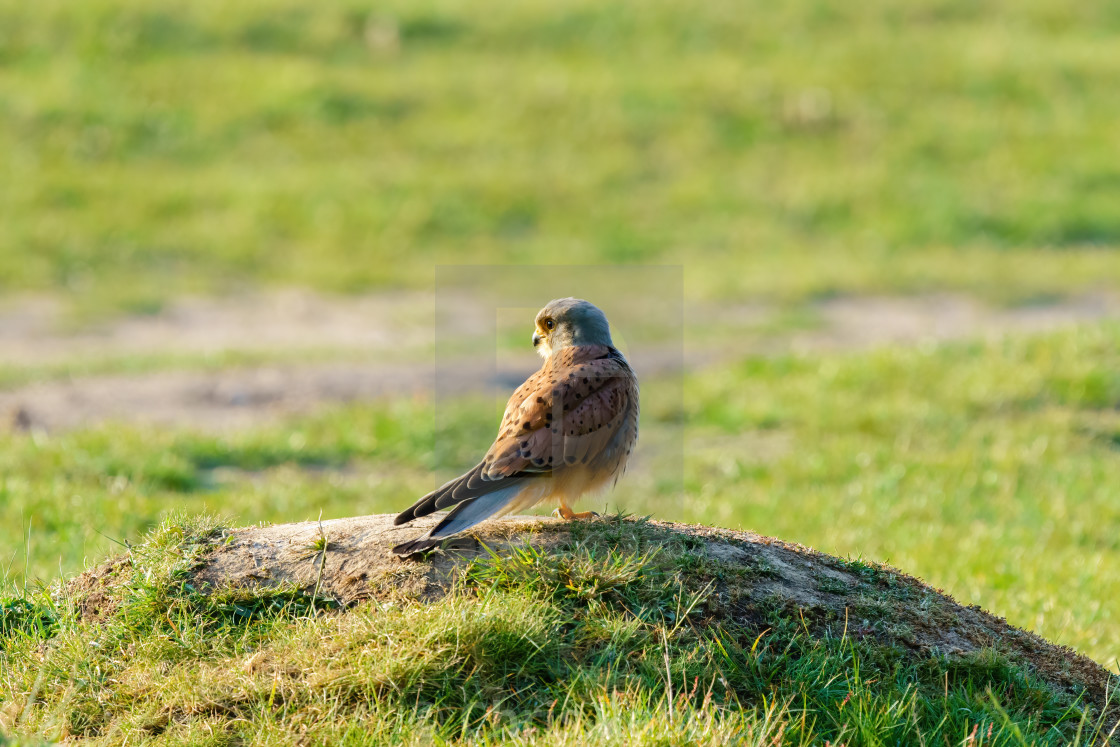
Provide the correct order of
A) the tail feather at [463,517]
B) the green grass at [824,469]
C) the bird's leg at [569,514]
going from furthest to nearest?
the green grass at [824,469]
the bird's leg at [569,514]
the tail feather at [463,517]

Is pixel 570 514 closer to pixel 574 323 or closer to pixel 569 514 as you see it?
pixel 569 514

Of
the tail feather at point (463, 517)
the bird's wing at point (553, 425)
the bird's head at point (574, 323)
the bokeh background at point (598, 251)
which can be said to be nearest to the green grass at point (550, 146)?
the bokeh background at point (598, 251)

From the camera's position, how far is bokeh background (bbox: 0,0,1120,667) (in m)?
8.39

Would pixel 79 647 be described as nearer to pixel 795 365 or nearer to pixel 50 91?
pixel 795 365

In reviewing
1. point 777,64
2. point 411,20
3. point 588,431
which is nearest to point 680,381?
point 588,431

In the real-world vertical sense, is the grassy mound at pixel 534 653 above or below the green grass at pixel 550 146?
below

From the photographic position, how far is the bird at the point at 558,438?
408cm

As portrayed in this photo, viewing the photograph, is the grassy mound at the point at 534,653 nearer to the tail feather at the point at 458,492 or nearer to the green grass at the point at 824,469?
the tail feather at the point at 458,492

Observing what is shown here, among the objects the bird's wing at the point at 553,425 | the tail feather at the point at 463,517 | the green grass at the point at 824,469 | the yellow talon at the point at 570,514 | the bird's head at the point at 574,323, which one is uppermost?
the bird's head at the point at 574,323

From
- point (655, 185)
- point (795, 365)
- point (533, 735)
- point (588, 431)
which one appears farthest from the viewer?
point (655, 185)

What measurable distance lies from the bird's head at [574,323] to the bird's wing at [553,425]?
62 mm

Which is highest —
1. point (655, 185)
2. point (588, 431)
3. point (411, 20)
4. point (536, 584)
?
point (411, 20)

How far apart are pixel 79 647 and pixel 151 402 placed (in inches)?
293

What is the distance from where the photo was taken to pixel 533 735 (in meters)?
3.53
